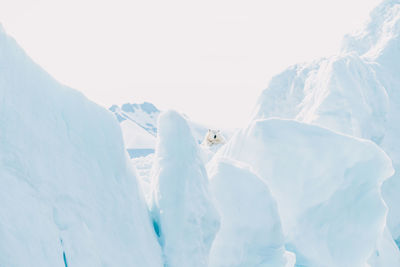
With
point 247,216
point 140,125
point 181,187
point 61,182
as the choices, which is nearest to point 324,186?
point 247,216

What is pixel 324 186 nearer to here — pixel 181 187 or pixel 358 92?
pixel 181 187

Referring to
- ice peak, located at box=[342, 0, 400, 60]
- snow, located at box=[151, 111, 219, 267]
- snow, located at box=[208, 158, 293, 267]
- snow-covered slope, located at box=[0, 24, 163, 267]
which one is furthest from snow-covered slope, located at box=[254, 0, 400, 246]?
snow-covered slope, located at box=[0, 24, 163, 267]

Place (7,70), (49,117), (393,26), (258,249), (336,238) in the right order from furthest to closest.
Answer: (393,26), (336,238), (258,249), (49,117), (7,70)

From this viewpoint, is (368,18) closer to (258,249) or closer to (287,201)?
(287,201)

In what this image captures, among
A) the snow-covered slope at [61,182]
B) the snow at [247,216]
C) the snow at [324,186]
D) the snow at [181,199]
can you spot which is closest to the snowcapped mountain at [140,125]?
the snow at [324,186]

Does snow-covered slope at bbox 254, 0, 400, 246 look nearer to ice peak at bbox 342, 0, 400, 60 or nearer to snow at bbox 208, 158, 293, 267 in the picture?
ice peak at bbox 342, 0, 400, 60

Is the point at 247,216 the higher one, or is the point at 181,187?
the point at 181,187

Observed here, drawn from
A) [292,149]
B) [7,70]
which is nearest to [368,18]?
[292,149]
